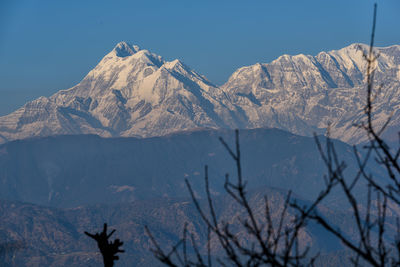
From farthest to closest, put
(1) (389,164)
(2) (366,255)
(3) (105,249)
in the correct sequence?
(3) (105,249), (1) (389,164), (2) (366,255)

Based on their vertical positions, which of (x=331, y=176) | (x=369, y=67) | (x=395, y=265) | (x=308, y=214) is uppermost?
(x=369, y=67)

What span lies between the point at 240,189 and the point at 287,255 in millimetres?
1066

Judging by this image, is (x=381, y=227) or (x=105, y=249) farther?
(x=105, y=249)

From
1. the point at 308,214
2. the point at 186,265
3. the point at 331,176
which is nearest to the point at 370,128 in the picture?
the point at 331,176

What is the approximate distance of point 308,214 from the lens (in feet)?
29.8

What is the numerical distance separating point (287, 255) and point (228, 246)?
3.05 ft

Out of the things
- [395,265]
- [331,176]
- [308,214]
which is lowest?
[395,265]

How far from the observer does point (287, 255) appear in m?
9.26

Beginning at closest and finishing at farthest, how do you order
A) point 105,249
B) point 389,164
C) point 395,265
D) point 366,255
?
1. point 366,255
2. point 395,265
3. point 389,164
4. point 105,249

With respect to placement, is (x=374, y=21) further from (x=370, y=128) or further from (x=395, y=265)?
(x=395, y=265)

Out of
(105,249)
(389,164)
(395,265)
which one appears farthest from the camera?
(105,249)

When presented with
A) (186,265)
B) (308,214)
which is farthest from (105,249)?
(308,214)

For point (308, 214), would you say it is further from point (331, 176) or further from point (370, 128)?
point (370, 128)

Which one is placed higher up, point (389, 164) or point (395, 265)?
point (389, 164)
